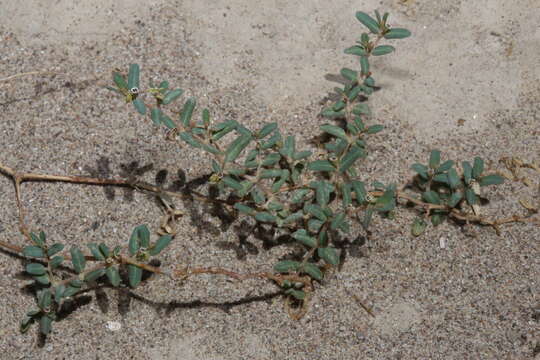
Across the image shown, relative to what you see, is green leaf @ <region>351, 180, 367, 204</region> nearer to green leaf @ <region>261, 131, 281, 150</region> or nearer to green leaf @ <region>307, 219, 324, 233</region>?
green leaf @ <region>307, 219, 324, 233</region>

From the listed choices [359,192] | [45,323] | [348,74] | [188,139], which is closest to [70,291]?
[45,323]

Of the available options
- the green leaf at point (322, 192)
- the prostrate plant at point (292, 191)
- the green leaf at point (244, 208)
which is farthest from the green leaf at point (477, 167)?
the green leaf at point (244, 208)

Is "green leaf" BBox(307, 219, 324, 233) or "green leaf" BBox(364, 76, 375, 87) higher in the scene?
"green leaf" BBox(364, 76, 375, 87)

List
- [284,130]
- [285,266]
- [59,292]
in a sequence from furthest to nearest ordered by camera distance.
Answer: [284,130] → [285,266] → [59,292]

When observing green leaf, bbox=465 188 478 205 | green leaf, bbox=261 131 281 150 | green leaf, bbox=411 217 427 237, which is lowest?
green leaf, bbox=411 217 427 237

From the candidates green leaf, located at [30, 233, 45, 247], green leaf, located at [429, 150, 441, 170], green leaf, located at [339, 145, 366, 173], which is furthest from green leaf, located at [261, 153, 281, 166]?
green leaf, located at [30, 233, 45, 247]

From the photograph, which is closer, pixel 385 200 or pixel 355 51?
pixel 385 200

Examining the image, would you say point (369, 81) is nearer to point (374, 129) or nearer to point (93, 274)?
point (374, 129)

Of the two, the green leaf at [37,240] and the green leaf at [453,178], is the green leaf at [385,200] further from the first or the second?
the green leaf at [37,240]
